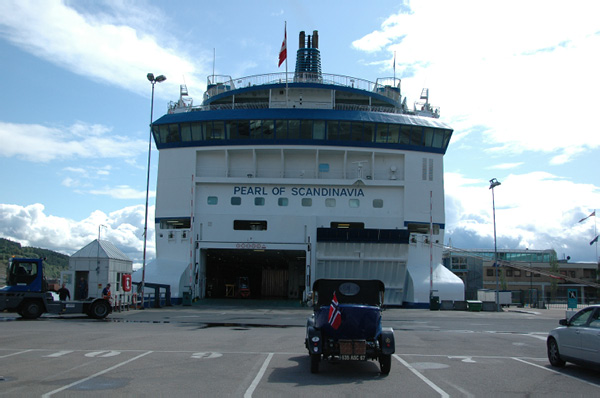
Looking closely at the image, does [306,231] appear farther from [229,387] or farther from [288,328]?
[229,387]

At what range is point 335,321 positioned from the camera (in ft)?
33.9

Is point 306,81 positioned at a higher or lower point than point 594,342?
higher

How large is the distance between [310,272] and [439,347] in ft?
62.2

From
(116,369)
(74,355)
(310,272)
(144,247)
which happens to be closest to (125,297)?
(144,247)

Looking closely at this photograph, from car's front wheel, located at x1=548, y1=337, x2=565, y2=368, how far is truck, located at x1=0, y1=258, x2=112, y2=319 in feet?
58.7

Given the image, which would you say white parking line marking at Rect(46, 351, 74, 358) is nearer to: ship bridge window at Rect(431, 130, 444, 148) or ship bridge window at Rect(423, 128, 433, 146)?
ship bridge window at Rect(423, 128, 433, 146)

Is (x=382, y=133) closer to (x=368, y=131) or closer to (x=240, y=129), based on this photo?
(x=368, y=131)

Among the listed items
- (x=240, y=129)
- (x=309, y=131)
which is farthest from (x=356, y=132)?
(x=240, y=129)

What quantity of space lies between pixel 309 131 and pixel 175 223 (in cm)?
1064

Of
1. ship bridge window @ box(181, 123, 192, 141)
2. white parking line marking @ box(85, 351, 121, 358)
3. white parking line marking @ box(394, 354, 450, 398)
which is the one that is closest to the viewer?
white parking line marking @ box(394, 354, 450, 398)

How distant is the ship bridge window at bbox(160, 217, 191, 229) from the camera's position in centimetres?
3628

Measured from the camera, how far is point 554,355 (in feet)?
39.5

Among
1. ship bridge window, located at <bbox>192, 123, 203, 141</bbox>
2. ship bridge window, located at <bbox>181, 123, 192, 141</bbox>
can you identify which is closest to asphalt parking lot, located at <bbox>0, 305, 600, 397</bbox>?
ship bridge window, located at <bbox>192, 123, 203, 141</bbox>

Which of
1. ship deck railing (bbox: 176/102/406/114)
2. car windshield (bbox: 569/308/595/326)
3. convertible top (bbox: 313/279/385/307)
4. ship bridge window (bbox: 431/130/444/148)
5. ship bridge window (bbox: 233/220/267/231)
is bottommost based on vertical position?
car windshield (bbox: 569/308/595/326)
